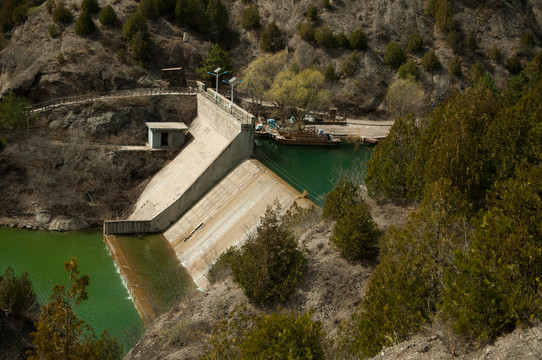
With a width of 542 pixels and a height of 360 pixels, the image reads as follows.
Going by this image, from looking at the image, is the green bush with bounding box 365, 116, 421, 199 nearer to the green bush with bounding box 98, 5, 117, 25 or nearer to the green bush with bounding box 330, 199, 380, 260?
the green bush with bounding box 330, 199, 380, 260

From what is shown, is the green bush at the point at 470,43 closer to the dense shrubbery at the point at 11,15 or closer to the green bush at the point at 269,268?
the dense shrubbery at the point at 11,15

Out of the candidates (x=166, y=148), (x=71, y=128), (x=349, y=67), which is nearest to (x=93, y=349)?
(x=166, y=148)

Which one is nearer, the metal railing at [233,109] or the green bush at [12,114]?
the metal railing at [233,109]

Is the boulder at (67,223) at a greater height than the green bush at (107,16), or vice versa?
the green bush at (107,16)

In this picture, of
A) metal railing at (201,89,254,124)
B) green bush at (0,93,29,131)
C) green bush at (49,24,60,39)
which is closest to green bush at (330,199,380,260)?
metal railing at (201,89,254,124)

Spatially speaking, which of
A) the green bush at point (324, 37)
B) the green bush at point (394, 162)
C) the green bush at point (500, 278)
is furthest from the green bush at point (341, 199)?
the green bush at point (324, 37)

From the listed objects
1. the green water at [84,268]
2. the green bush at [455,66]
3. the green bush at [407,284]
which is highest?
the green bush at [407,284]

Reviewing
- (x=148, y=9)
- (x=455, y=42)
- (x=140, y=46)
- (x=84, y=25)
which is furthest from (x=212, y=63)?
(x=455, y=42)
